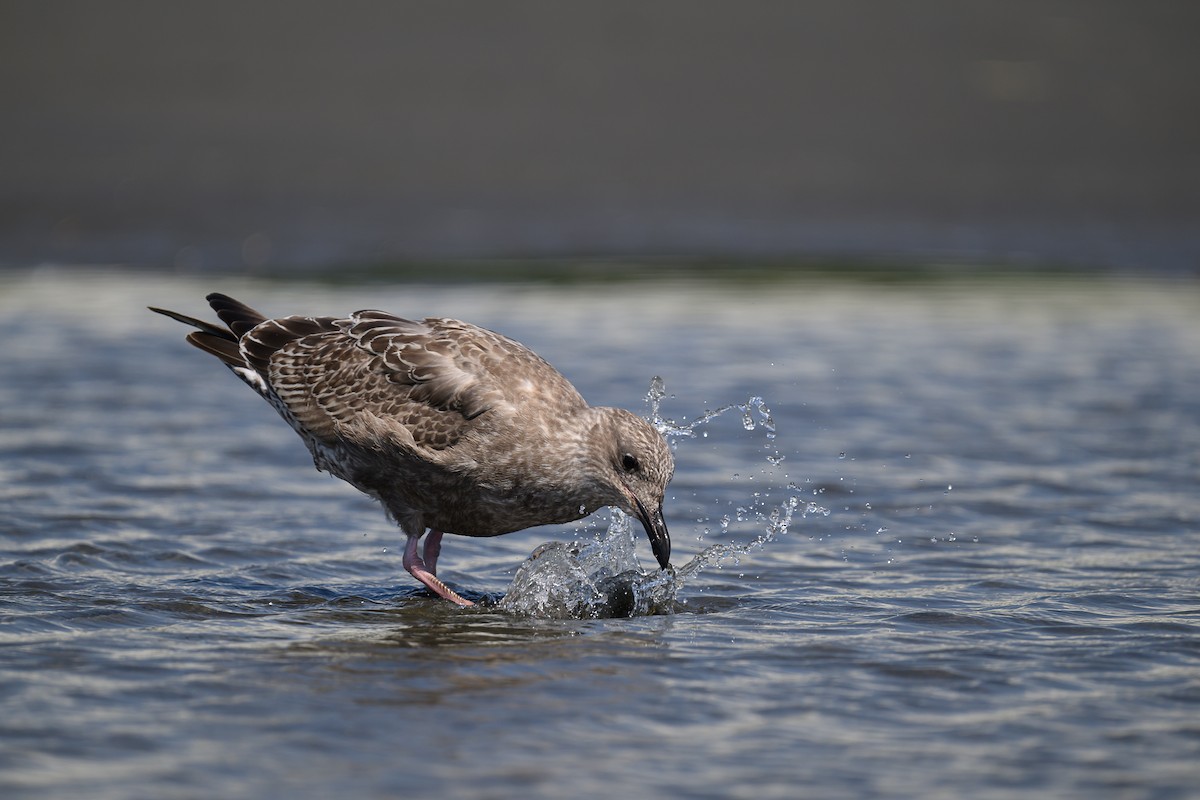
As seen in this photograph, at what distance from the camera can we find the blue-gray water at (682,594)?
4.95m

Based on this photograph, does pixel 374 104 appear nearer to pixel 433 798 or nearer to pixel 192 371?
pixel 192 371

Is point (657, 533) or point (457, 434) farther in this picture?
point (457, 434)

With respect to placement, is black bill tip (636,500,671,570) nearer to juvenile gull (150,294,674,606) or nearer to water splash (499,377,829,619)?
juvenile gull (150,294,674,606)

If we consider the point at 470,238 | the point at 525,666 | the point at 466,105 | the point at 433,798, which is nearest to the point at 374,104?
the point at 466,105

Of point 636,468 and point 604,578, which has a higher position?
point 636,468

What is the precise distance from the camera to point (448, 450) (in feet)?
22.7

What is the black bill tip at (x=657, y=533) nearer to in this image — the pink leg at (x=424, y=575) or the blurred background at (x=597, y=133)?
the pink leg at (x=424, y=575)

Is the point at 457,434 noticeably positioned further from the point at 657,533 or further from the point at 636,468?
the point at 657,533

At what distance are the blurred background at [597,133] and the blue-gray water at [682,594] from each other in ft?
10.4

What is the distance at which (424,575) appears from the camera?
7062 millimetres

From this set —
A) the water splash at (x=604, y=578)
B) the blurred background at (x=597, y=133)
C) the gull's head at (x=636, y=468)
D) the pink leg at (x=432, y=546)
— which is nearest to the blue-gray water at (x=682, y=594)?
the water splash at (x=604, y=578)

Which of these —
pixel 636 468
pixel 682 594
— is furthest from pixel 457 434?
pixel 682 594

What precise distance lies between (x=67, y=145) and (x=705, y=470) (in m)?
10.3

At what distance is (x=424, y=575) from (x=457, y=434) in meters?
0.67
